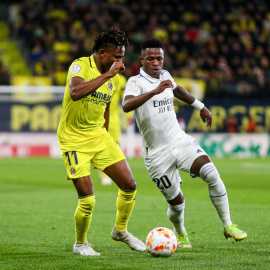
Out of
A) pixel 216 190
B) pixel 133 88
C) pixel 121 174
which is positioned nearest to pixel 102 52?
pixel 133 88

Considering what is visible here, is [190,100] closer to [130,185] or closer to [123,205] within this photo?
[130,185]

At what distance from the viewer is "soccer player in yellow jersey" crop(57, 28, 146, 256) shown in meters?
6.40

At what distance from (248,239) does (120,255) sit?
1716mm

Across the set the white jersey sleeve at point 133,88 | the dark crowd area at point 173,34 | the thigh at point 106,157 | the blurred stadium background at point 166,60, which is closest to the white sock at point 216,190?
the thigh at point 106,157

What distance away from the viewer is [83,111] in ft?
21.4

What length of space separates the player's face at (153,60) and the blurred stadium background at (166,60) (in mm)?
15171

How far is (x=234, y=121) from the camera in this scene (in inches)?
949

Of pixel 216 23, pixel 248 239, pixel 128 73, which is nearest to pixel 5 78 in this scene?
pixel 128 73

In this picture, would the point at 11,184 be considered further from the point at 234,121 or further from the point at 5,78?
the point at 234,121

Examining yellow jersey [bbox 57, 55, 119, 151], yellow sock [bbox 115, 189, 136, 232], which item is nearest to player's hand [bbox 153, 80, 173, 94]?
yellow jersey [bbox 57, 55, 119, 151]

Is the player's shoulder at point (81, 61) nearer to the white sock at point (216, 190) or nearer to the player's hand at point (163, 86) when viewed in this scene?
the player's hand at point (163, 86)

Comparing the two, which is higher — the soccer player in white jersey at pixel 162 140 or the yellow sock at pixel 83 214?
the soccer player in white jersey at pixel 162 140

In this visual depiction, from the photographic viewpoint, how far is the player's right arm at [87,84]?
605 cm

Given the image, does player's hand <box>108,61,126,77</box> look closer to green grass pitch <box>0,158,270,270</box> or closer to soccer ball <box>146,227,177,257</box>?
soccer ball <box>146,227,177,257</box>
